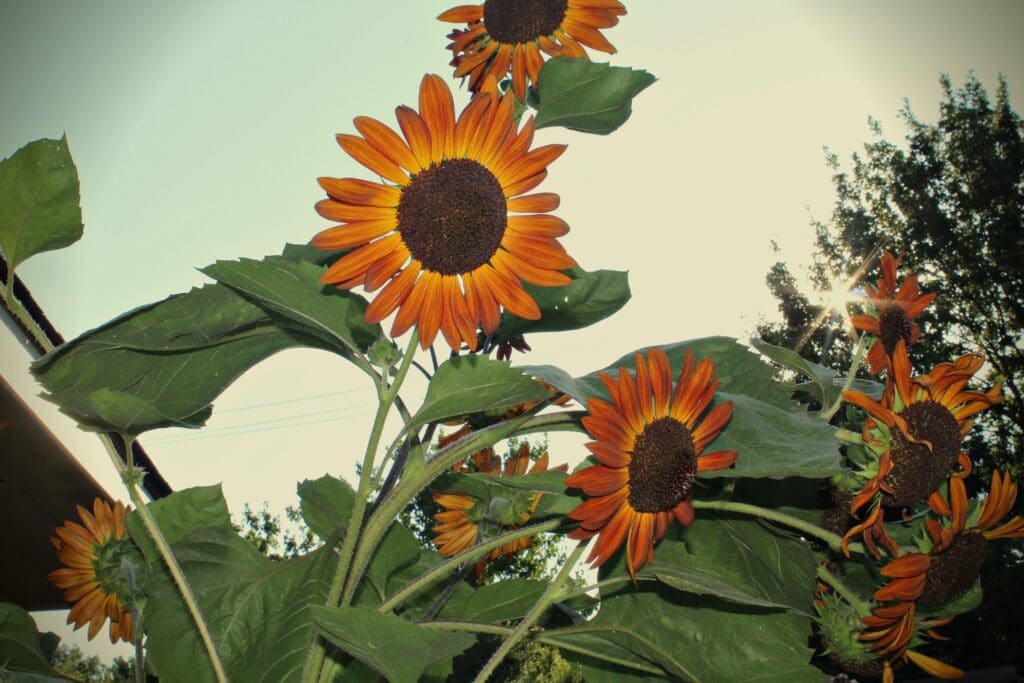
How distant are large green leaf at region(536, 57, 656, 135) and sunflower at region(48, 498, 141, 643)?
65 centimetres

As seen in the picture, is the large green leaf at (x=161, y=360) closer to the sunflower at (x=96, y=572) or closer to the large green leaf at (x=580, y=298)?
the large green leaf at (x=580, y=298)

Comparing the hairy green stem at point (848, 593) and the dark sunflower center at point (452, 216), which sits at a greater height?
the dark sunflower center at point (452, 216)

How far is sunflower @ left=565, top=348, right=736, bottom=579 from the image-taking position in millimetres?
602

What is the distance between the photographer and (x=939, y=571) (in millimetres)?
681

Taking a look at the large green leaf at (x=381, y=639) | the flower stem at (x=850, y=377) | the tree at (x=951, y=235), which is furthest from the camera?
the tree at (x=951, y=235)

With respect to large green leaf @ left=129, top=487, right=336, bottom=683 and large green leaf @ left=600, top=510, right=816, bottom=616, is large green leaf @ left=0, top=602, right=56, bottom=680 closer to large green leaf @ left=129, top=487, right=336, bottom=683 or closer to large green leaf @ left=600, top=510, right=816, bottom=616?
large green leaf @ left=129, top=487, right=336, bottom=683

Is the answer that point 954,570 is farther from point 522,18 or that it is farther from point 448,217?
point 522,18

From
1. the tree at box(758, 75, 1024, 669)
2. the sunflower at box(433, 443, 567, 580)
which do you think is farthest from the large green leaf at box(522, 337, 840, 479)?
the tree at box(758, 75, 1024, 669)

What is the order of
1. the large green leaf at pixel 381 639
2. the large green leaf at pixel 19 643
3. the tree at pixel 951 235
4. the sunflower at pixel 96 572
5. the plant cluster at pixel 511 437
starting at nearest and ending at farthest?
the large green leaf at pixel 381 639, the plant cluster at pixel 511 437, the large green leaf at pixel 19 643, the sunflower at pixel 96 572, the tree at pixel 951 235

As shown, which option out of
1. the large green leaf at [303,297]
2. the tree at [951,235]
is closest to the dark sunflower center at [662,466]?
the large green leaf at [303,297]

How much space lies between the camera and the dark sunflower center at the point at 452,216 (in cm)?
58

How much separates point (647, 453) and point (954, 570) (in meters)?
0.29

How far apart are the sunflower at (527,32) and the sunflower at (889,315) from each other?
13.3 inches

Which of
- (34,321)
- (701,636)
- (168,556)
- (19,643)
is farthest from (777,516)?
(19,643)
